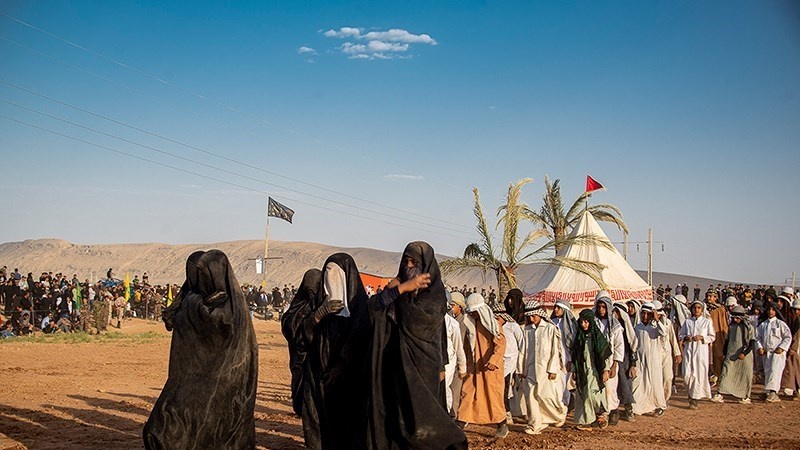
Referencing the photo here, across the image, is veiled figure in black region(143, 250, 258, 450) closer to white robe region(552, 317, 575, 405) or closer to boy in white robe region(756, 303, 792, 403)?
white robe region(552, 317, 575, 405)

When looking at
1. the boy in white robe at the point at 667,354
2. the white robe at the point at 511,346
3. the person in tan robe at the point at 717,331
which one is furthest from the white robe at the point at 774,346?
the white robe at the point at 511,346

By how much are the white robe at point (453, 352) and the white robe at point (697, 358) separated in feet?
17.5

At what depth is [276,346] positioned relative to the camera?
25.1 m

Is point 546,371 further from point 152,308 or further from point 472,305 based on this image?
point 152,308

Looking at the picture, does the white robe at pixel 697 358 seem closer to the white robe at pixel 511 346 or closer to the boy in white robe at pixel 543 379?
the boy in white robe at pixel 543 379

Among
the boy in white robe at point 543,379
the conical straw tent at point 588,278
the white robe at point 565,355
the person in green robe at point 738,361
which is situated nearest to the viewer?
the boy in white robe at point 543,379

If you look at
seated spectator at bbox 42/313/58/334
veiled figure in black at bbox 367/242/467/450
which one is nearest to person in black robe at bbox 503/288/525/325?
veiled figure in black at bbox 367/242/467/450

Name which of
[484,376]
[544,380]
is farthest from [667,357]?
[484,376]

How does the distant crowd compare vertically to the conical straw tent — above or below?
below

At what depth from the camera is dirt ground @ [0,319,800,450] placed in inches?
341

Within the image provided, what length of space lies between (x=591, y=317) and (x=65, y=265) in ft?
337

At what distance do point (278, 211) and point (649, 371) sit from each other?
32652 mm

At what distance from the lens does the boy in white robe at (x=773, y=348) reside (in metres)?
12.8

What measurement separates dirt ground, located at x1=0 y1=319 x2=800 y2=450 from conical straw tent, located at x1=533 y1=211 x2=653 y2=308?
10.2 meters
